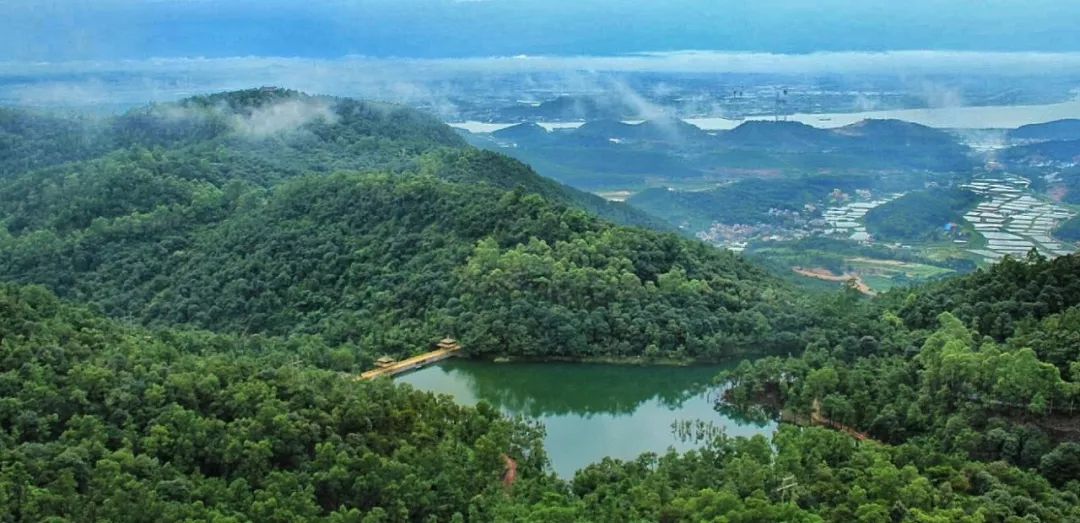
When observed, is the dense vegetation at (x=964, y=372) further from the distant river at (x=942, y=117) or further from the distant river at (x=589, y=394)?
the distant river at (x=942, y=117)

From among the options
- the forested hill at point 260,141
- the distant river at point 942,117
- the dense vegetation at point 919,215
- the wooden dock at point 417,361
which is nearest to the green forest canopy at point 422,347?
the wooden dock at point 417,361

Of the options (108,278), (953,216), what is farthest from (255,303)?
(953,216)

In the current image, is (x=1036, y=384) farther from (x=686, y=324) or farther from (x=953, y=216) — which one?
(x=953, y=216)

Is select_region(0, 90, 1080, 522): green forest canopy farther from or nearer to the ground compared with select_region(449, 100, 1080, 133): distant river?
farther from the ground

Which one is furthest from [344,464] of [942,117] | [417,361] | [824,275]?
[942,117]

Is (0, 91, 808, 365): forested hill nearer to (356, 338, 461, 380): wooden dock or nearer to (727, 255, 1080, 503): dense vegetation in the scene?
(356, 338, 461, 380): wooden dock

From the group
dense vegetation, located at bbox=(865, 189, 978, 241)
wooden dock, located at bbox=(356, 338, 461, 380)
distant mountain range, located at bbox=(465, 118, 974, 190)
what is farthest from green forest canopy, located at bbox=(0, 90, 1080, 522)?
distant mountain range, located at bbox=(465, 118, 974, 190)
